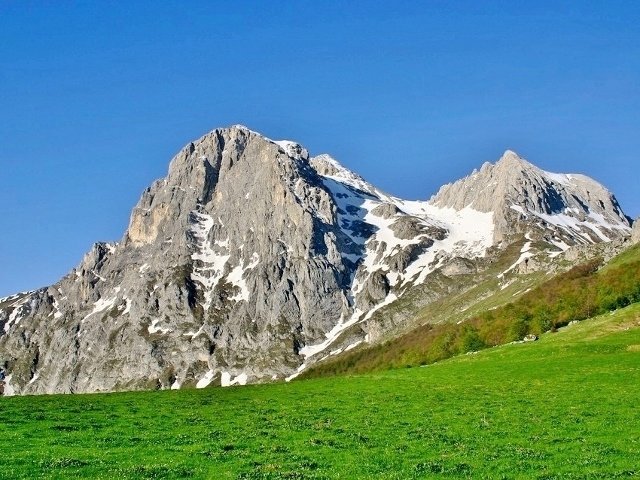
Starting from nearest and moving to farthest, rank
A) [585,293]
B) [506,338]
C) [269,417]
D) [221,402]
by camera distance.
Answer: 1. [269,417]
2. [221,402]
3. [506,338]
4. [585,293]

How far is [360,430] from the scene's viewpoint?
117ft

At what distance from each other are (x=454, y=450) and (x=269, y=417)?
59.5 feet

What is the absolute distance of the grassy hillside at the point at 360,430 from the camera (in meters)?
25.1

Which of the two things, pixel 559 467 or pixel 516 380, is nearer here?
pixel 559 467

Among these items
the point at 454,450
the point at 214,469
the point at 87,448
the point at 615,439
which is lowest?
the point at 615,439

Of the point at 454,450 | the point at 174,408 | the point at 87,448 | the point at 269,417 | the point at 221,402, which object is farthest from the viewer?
the point at 221,402

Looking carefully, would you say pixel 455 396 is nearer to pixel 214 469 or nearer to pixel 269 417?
pixel 269 417

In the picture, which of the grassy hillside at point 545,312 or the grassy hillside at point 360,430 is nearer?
the grassy hillside at point 360,430

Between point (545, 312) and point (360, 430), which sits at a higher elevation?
point (545, 312)

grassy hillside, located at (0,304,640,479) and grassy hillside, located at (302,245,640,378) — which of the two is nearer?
grassy hillside, located at (0,304,640,479)

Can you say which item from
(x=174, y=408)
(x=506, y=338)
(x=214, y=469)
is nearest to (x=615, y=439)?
(x=214, y=469)

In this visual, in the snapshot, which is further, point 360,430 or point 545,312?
point 545,312

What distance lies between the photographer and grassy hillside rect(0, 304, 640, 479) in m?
25.1

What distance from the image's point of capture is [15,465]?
25859 millimetres
